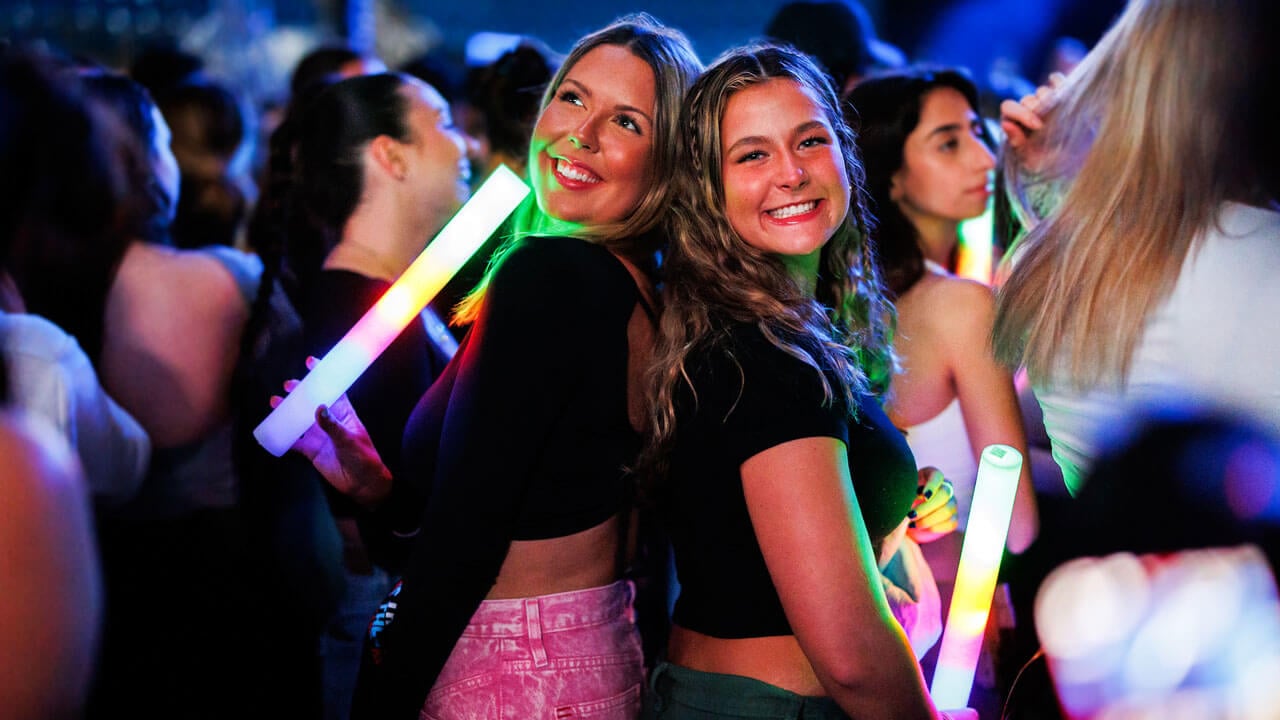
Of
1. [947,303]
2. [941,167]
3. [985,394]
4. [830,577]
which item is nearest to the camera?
[830,577]

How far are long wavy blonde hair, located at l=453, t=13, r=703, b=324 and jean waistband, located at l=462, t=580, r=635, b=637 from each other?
621mm

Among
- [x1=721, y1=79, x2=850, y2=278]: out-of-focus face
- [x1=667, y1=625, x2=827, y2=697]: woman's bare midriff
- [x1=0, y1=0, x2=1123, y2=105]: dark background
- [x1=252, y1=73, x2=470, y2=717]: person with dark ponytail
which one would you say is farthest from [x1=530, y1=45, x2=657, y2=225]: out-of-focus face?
[x1=0, y1=0, x2=1123, y2=105]: dark background

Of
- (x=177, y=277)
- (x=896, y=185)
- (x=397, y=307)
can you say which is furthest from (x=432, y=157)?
(x=896, y=185)

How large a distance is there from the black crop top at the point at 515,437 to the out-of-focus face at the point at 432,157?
97cm

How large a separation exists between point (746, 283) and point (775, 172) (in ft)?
0.71

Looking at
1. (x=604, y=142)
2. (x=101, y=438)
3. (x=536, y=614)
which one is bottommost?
(x=101, y=438)

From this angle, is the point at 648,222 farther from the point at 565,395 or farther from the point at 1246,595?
the point at 1246,595

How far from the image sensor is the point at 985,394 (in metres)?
1.98

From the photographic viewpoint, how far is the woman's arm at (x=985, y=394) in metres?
1.96

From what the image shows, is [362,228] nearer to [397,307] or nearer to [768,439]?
[397,307]

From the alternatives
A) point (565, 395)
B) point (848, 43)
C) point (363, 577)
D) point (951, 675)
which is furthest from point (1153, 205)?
point (848, 43)

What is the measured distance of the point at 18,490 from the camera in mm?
959

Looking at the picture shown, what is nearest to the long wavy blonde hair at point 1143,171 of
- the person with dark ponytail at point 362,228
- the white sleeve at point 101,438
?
the person with dark ponytail at point 362,228

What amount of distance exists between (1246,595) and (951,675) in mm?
631
